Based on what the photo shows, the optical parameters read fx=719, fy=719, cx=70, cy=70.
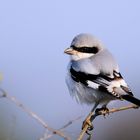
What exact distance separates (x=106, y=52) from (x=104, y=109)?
323 mm

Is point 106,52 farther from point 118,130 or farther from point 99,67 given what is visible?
point 118,130

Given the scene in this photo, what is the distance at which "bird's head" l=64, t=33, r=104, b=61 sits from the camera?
4008 mm

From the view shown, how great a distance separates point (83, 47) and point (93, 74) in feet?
0.83

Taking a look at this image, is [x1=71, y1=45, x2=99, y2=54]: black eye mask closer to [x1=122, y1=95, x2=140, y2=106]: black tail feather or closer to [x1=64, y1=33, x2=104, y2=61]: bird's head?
[x1=64, y1=33, x2=104, y2=61]: bird's head

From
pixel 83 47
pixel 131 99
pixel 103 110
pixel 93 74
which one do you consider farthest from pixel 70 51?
pixel 131 99

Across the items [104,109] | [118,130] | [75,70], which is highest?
[75,70]

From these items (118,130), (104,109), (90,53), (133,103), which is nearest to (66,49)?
(90,53)

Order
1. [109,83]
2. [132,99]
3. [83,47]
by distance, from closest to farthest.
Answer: [132,99], [109,83], [83,47]

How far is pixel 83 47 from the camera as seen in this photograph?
4.05 metres

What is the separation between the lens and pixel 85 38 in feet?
13.1

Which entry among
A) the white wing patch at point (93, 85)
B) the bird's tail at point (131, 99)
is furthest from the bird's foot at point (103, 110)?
the bird's tail at point (131, 99)

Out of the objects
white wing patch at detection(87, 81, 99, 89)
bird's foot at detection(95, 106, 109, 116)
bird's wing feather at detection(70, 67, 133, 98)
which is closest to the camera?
bird's wing feather at detection(70, 67, 133, 98)

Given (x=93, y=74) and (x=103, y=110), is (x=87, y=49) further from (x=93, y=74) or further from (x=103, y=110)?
(x=103, y=110)

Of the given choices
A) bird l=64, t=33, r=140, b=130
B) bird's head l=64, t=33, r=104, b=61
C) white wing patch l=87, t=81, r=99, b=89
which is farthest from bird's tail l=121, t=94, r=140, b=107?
bird's head l=64, t=33, r=104, b=61
